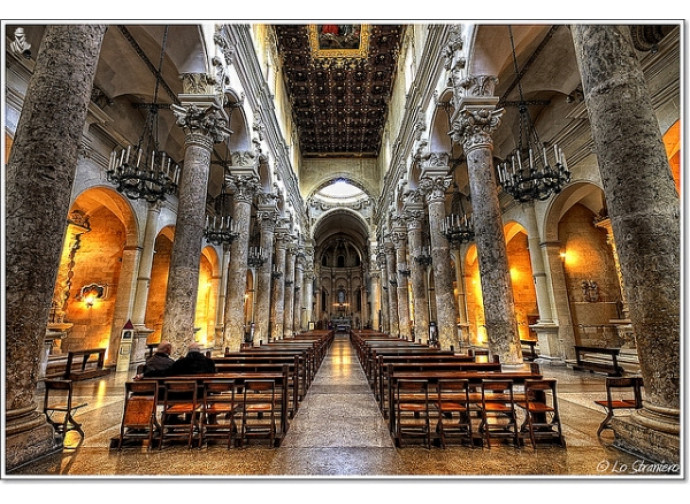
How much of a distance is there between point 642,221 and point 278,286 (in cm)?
1407

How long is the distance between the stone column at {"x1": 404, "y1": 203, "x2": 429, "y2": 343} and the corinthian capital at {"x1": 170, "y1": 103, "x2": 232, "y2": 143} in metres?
7.67

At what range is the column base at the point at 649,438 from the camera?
2.32 metres

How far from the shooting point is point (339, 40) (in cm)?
1480

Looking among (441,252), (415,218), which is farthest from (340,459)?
(415,218)

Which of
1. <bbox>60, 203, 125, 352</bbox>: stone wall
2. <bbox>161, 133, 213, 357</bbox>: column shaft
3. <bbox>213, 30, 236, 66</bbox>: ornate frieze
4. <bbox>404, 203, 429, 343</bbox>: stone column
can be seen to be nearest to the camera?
<bbox>161, 133, 213, 357</bbox>: column shaft

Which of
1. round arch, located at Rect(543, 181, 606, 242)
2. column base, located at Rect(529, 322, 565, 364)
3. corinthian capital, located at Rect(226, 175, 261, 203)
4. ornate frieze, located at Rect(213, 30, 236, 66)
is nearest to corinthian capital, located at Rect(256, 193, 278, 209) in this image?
corinthian capital, located at Rect(226, 175, 261, 203)

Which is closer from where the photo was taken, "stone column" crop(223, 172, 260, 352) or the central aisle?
the central aisle

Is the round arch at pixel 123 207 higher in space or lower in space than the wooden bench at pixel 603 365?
higher

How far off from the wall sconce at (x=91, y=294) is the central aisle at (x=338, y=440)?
9.85 metres

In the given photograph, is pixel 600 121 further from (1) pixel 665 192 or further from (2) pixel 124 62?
(2) pixel 124 62

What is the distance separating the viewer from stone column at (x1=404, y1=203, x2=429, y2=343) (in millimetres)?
12406

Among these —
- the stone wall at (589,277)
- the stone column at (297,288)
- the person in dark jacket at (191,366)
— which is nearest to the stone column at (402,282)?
the stone wall at (589,277)

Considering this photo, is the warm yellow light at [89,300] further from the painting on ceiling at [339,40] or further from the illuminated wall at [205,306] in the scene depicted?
the painting on ceiling at [339,40]

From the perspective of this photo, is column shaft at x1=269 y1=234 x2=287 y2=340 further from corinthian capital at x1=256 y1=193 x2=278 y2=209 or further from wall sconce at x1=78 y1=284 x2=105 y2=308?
wall sconce at x1=78 y1=284 x2=105 y2=308
